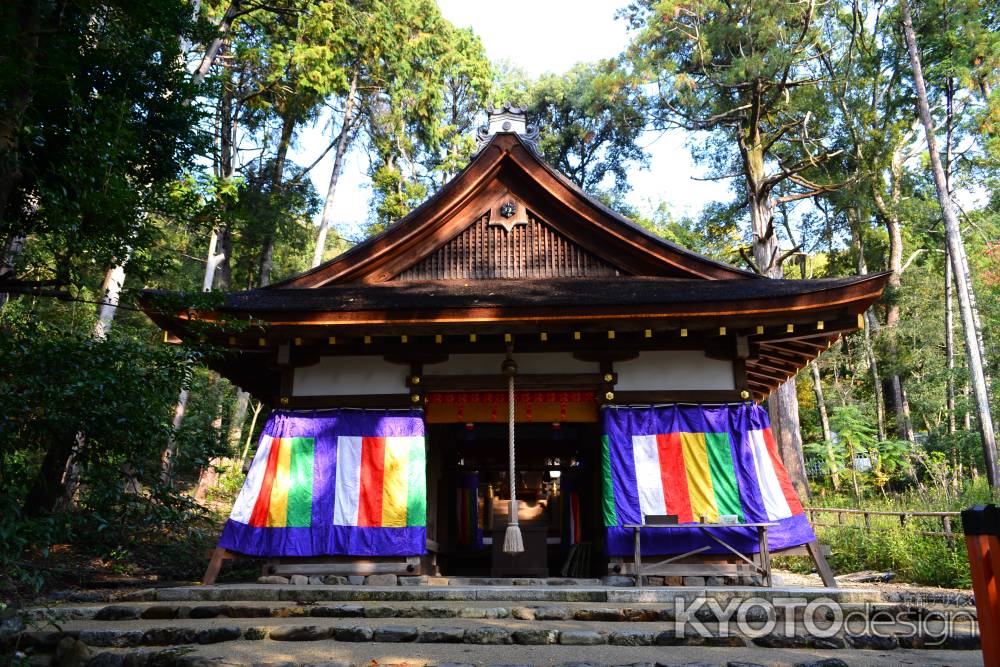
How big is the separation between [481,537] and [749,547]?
17.9 ft

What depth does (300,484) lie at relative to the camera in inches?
300

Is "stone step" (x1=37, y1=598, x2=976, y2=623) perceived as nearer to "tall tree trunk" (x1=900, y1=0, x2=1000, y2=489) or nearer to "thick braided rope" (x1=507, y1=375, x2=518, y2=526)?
"thick braided rope" (x1=507, y1=375, x2=518, y2=526)

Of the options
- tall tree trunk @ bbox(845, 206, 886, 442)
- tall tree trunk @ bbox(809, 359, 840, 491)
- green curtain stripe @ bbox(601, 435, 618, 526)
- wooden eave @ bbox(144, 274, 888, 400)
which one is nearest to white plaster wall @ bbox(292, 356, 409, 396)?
wooden eave @ bbox(144, 274, 888, 400)

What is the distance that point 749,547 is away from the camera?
733 centimetres

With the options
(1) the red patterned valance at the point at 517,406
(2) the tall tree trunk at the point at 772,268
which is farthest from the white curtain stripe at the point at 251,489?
(2) the tall tree trunk at the point at 772,268

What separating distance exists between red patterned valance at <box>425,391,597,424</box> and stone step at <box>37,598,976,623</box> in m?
2.53

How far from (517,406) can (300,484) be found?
279 cm

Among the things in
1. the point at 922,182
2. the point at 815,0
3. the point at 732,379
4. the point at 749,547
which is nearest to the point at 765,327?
Result: the point at 732,379

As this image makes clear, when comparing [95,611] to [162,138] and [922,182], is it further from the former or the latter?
[922,182]

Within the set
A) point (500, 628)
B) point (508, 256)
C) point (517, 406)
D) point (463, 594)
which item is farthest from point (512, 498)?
point (508, 256)

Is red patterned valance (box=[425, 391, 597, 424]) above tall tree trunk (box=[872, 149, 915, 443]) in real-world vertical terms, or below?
below

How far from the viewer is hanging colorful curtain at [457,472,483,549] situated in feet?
36.9

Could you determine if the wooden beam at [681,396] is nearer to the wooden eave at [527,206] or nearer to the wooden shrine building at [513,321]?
the wooden shrine building at [513,321]

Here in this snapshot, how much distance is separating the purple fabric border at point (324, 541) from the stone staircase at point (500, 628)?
0.97 meters
